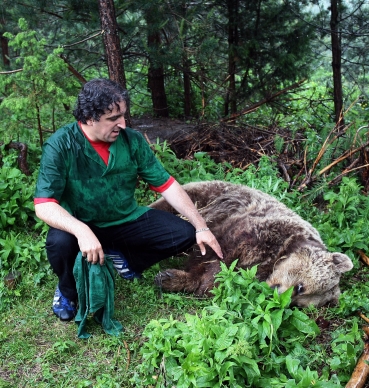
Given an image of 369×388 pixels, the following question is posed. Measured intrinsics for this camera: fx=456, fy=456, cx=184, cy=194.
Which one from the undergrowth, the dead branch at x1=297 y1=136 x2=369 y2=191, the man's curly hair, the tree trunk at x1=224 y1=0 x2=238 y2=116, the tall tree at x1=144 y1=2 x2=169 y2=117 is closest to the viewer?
the undergrowth

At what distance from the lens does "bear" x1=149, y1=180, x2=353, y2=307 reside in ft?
13.9

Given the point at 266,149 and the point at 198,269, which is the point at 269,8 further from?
the point at 198,269

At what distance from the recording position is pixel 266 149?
7191 millimetres

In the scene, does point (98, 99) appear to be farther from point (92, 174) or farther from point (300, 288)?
point (300, 288)

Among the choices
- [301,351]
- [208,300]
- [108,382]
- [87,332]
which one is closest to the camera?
[108,382]

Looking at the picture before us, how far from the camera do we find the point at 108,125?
3873 millimetres

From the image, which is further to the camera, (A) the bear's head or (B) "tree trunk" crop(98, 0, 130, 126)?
(B) "tree trunk" crop(98, 0, 130, 126)

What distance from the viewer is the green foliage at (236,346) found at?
9.67 feet

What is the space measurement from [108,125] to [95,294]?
141cm

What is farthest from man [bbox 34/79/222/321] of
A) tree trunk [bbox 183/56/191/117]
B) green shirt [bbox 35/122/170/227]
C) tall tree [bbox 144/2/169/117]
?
tree trunk [bbox 183/56/191/117]

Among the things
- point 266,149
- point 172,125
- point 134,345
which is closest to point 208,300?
point 134,345

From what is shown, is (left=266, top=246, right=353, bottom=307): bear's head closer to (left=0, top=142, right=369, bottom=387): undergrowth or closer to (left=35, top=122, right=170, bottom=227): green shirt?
A: (left=0, top=142, right=369, bottom=387): undergrowth

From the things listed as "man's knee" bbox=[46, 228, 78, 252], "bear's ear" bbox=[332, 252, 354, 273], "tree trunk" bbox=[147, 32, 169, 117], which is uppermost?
"tree trunk" bbox=[147, 32, 169, 117]

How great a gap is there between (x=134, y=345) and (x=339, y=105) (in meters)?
7.47
